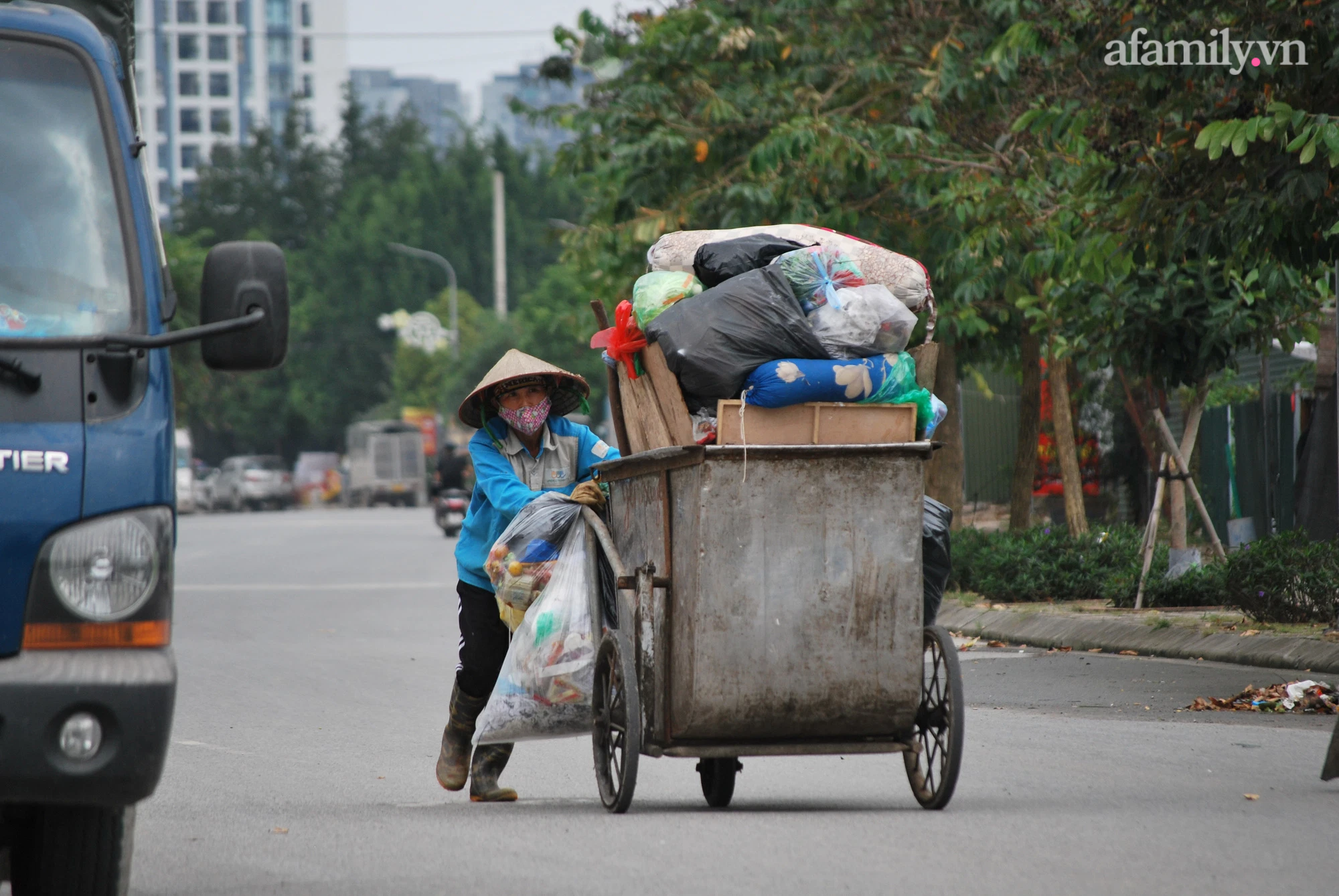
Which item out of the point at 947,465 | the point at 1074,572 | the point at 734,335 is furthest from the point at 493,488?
the point at 947,465

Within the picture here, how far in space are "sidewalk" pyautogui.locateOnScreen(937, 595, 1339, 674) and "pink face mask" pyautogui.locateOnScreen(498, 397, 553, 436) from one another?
219 inches

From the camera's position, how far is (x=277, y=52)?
154 meters

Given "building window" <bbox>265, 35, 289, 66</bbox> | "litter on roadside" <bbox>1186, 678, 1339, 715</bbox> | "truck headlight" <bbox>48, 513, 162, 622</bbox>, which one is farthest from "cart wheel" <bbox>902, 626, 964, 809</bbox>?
"building window" <bbox>265, 35, 289, 66</bbox>

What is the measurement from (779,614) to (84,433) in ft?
8.92

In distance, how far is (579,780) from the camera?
7.56m

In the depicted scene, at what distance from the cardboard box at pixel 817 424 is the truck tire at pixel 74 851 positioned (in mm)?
2438

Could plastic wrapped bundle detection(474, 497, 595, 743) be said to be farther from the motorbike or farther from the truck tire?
the motorbike

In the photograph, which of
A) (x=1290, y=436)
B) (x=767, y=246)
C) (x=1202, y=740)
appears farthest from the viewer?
(x=1290, y=436)

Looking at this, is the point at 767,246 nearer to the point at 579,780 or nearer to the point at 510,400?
the point at 510,400

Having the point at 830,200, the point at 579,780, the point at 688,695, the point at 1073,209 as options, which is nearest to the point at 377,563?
the point at 830,200

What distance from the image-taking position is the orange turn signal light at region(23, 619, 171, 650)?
3904 millimetres

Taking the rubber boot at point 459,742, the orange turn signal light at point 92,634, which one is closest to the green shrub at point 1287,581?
the rubber boot at point 459,742

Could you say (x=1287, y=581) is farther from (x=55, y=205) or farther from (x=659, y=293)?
(x=55, y=205)

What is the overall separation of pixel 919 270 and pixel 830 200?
8.85 meters
